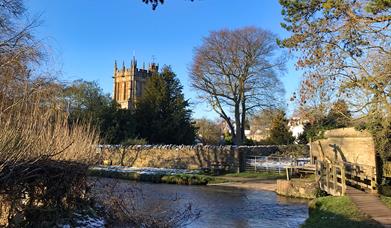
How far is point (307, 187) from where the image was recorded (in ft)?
62.8

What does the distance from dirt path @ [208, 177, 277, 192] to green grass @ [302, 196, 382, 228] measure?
8.95 meters

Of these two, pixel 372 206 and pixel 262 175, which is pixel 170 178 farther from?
pixel 372 206

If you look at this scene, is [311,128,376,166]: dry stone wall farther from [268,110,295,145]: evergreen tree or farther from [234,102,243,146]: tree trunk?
[268,110,295,145]: evergreen tree

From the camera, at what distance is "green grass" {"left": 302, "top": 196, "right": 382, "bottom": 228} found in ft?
32.6

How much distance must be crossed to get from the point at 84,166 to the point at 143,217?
2063 millimetres

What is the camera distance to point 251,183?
25266 millimetres

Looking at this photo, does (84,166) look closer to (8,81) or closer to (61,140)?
(61,140)

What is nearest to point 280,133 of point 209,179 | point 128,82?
point 209,179

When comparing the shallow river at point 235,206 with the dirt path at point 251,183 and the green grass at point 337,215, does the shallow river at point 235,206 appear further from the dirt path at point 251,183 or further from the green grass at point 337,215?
the dirt path at point 251,183

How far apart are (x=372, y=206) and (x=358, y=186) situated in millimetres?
4921

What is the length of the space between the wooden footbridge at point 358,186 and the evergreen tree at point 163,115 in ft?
78.3

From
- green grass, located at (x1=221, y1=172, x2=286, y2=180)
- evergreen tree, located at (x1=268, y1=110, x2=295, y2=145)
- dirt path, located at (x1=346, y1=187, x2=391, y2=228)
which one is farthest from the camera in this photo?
evergreen tree, located at (x1=268, y1=110, x2=295, y2=145)

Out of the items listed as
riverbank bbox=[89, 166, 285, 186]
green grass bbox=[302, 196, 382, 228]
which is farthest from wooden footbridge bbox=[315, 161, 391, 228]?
riverbank bbox=[89, 166, 285, 186]

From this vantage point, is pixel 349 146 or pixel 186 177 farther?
pixel 186 177
